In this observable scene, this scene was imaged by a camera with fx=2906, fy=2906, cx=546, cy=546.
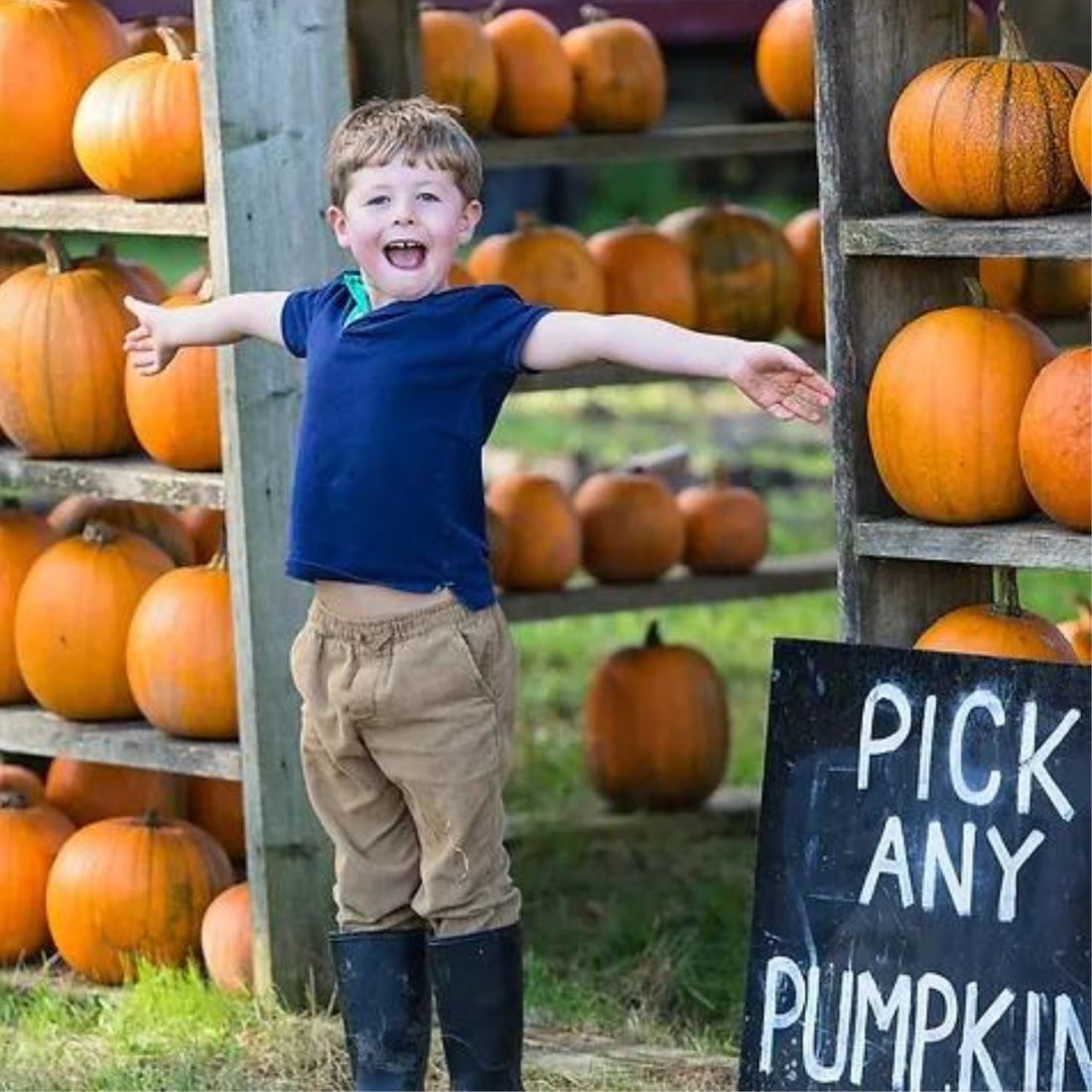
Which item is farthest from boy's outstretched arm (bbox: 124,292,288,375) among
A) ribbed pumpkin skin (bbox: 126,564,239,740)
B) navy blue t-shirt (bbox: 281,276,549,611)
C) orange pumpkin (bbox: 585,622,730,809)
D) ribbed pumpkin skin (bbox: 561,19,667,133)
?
orange pumpkin (bbox: 585,622,730,809)

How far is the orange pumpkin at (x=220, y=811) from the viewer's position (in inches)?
243

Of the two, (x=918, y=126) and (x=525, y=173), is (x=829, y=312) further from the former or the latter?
(x=525, y=173)

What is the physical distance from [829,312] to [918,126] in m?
0.34

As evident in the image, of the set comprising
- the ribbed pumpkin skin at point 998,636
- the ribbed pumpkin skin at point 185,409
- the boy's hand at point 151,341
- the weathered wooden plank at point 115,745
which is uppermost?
the boy's hand at point 151,341

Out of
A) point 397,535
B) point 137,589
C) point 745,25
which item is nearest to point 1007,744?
point 397,535

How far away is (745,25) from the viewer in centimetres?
875

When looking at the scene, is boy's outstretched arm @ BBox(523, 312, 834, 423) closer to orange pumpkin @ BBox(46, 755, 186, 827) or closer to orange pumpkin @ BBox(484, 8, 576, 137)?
orange pumpkin @ BBox(46, 755, 186, 827)

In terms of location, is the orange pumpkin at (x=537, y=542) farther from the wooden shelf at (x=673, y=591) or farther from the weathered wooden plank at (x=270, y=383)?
the weathered wooden plank at (x=270, y=383)

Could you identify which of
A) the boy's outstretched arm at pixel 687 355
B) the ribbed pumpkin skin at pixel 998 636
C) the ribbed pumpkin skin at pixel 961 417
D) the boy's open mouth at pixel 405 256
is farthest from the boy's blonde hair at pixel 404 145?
the ribbed pumpkin skin at pixel 998 636

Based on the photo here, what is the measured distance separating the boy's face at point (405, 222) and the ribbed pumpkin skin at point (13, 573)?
1.89 m

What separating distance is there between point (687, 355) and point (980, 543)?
2.17 ft

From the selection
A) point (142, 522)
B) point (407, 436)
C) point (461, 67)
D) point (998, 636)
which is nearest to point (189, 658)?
point (142, 522)

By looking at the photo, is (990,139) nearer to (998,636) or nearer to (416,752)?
(998,636)

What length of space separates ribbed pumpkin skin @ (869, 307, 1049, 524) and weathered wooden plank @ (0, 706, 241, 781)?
5.09 feet
